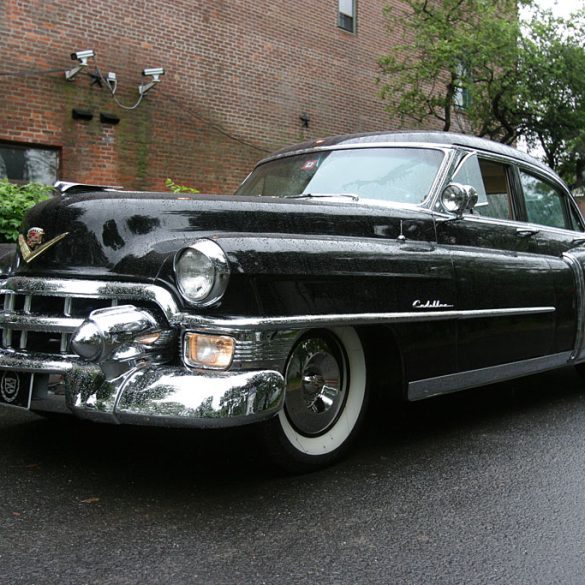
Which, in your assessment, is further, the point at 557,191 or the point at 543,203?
the point at 557,191

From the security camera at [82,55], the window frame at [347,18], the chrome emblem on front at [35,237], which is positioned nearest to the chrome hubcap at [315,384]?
the chrome emblem on front at [35,237]

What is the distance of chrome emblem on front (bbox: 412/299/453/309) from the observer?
366 cm

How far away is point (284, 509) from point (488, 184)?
2.65m

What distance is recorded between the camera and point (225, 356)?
2.89 meters

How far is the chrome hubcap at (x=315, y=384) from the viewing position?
327 centimetres

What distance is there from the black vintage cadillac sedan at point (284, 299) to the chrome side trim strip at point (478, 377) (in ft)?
0.04

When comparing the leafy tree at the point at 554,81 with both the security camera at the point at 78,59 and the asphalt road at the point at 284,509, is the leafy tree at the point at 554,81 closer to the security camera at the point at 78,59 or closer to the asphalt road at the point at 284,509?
the security camera at the point at 78,59

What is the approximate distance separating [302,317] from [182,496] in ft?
2.98

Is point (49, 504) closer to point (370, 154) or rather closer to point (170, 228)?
point (170, 228)

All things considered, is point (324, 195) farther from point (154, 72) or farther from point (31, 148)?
point (154, 72)

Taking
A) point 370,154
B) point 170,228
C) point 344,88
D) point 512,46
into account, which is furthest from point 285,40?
point 170,228

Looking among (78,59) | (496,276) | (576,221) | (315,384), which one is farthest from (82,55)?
(315,384)

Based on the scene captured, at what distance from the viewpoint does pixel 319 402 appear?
3.42 meters

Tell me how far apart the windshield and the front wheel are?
1.08 meters
